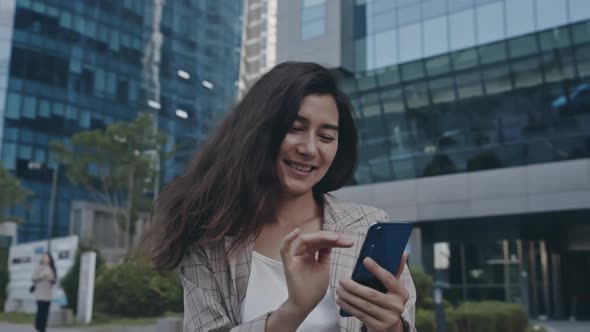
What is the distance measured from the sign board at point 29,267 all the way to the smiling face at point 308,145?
20.7 m

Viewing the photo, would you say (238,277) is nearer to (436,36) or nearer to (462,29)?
(462,29)

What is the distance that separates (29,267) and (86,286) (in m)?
6.53

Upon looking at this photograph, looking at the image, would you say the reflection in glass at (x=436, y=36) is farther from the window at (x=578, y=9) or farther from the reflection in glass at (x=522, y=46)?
the window at (x=578, y=9)

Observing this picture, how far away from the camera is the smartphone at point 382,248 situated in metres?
1.62

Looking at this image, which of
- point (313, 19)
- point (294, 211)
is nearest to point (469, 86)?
point (313, 19)

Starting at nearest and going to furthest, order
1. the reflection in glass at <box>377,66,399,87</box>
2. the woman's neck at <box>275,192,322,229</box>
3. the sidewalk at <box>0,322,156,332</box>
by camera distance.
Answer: the woman's neck at <box>275,192,322,229</box> < the sidewalk at <box>0,322,156,332</box> < the reflection in glass at <box>377,66,399,87</box>

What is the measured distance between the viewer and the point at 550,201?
2370 cm

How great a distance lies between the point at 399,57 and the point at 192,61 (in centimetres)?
4216

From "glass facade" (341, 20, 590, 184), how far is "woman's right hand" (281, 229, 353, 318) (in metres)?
24.0

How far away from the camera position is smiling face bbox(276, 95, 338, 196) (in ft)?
7.24

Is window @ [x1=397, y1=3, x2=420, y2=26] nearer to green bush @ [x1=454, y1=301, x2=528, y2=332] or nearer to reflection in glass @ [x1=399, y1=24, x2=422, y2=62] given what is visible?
reflection in glass @ [x1=399, y1=24, x2=422, y2=62]

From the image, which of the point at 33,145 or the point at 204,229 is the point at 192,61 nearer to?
the point at 33,145

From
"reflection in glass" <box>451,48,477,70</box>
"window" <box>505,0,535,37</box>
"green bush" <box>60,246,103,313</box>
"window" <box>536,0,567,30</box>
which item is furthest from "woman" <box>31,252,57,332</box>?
"window" <box>536,0,567,30</box>

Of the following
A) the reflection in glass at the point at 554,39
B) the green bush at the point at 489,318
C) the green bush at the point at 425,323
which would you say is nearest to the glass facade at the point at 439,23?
the reflection in glass at the point at 554,39
